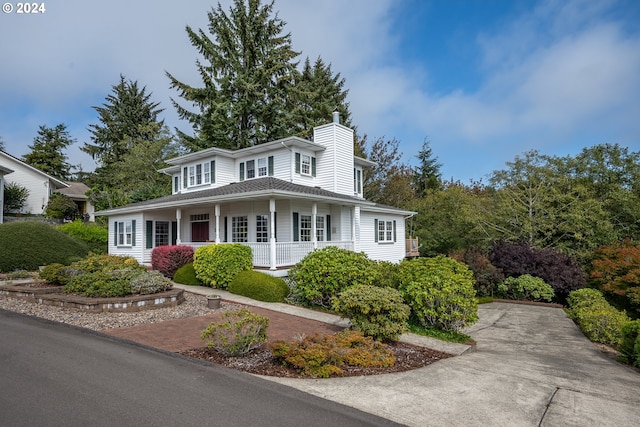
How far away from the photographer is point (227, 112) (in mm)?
29656

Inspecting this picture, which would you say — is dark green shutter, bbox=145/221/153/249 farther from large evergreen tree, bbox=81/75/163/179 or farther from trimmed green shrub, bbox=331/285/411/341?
large evergreen tree, bbox=81/75/163/179

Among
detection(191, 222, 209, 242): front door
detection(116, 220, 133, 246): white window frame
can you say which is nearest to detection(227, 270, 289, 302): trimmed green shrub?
detection(191, 222, 209, 242): front door

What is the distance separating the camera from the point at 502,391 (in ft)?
16.2

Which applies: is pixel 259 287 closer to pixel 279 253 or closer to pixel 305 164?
pixel 279 253

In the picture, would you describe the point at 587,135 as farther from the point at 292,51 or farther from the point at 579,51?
the point at 292,51

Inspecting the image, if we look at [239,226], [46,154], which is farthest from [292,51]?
[46,154]

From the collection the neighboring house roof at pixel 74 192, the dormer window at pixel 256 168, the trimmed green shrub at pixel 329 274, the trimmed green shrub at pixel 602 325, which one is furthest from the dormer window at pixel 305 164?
the neighboring house roof at pixel 74 192

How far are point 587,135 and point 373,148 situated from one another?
17216 millimetres

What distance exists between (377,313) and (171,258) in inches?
450

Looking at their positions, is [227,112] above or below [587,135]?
above

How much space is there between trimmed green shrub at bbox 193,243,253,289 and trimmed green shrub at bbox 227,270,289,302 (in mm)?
555

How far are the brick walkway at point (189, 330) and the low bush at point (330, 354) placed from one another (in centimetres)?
73

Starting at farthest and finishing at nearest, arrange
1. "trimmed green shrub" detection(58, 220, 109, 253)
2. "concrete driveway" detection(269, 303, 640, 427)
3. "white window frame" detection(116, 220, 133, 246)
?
1. "trimmed green shrub" detection(58, 220, 109, 253)
2. "white window frame" detection(116, 220, 133, 246)
3. "concrete driveway" detection(269, 303, 640, 427)

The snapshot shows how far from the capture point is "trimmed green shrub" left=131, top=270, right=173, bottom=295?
33.1 feet
